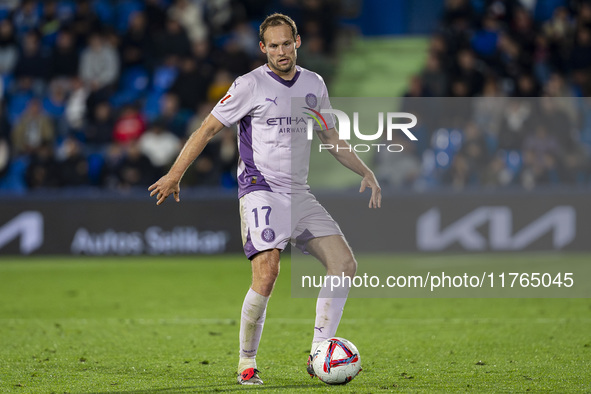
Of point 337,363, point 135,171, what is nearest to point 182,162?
point 337,363

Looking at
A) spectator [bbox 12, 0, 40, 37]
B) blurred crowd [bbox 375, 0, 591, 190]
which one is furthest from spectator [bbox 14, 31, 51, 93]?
blurred crowd [bbox 375, 0, 591, 190]

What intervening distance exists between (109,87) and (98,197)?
282 cm

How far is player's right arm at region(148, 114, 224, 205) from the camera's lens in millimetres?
5559

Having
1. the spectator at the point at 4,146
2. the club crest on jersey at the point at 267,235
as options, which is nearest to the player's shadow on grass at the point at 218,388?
the club crest on jersey at the point at 267,235

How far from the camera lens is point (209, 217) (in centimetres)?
1405

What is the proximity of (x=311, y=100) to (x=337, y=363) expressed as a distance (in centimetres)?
156

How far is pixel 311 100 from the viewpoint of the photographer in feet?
19.6

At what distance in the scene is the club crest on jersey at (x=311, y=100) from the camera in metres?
5.95

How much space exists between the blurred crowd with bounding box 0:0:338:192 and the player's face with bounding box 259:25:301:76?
8690mm

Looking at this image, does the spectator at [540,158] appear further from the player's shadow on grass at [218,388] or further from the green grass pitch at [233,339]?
the player's shadow on grass at [218,388]

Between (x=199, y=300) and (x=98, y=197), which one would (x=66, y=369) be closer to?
(x=199, y=300)

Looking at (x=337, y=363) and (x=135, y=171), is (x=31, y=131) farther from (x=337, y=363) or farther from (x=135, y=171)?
(x=337, y=363)

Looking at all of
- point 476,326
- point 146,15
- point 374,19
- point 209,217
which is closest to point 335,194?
point 209,217

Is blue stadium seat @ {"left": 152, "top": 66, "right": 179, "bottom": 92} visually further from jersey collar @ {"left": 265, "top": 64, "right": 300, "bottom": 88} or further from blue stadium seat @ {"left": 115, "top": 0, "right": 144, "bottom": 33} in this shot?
jersey collar @ {"left": 265, "top": 64, "right": 300, "bottom": 88}
